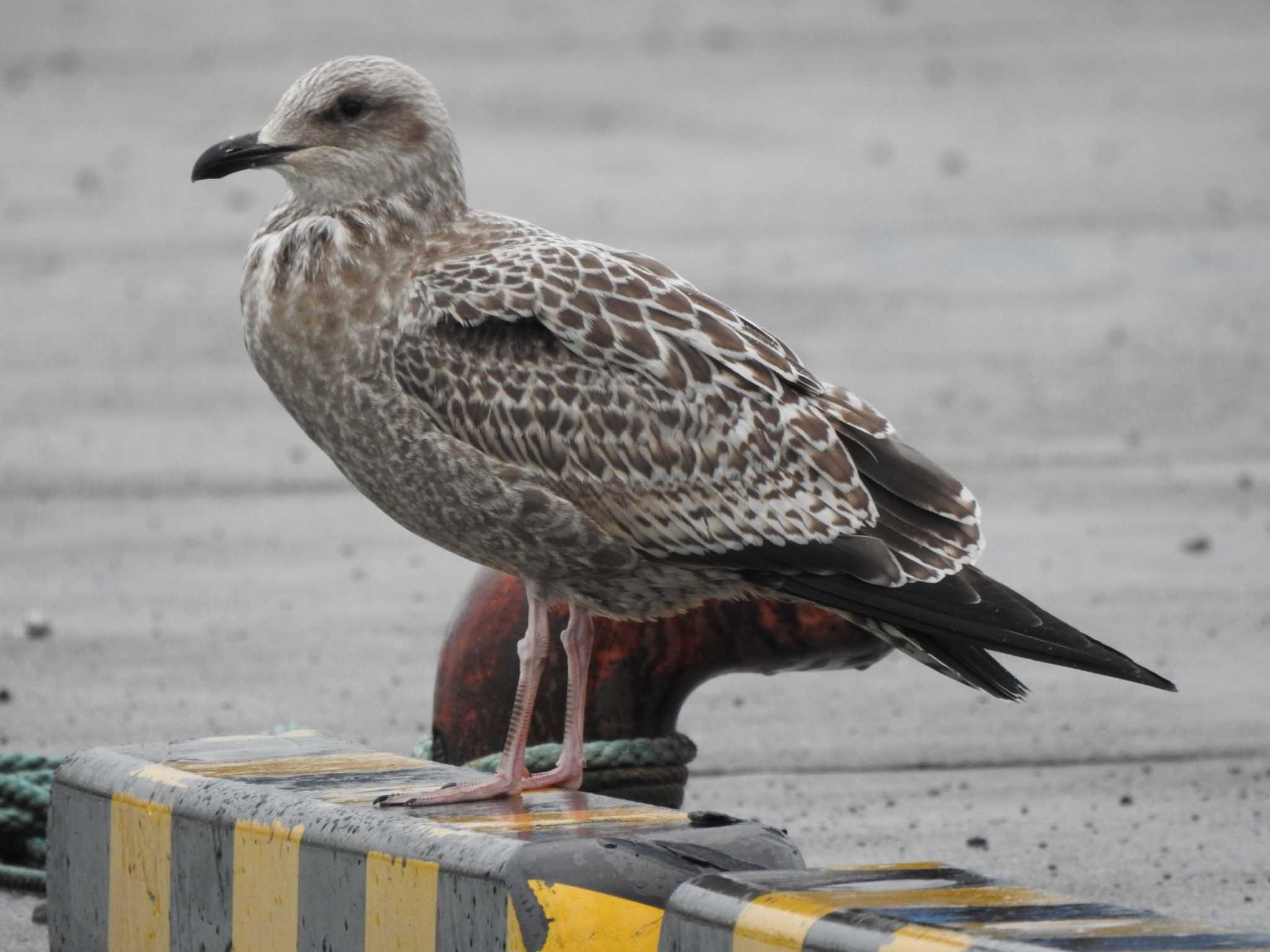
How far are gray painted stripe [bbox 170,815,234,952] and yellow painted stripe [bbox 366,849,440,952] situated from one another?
39cm

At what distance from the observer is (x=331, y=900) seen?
14.7ft

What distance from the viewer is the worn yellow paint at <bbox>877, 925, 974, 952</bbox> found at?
11.9 feet

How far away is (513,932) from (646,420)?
1318 mm

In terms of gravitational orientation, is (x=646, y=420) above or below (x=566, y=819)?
above

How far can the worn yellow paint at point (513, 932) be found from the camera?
4.07 meters

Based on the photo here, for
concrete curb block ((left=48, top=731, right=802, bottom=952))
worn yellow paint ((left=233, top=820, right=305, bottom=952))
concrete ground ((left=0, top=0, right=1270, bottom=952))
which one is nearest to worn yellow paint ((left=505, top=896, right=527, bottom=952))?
concrete curb block ((left=48, top=731, right=802, bottom=952))

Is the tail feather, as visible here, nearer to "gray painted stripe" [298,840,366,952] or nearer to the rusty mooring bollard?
the rusty mooring bollard

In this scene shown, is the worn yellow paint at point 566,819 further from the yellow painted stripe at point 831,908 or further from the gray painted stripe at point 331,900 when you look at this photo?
the yellow painted stripe at point 831,908

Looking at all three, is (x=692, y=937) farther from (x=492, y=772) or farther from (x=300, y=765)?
(x=492, y=772)

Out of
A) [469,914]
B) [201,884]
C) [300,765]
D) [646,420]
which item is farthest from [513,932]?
[646,420]

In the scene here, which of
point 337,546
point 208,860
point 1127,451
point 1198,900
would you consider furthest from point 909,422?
point 208,860

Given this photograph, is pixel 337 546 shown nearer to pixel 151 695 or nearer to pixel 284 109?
pixel 151 695

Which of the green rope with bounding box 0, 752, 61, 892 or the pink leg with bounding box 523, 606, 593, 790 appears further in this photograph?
the green rope with bounding box 0, 752, 61, 892

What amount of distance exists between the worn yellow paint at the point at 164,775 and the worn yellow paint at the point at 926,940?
1652 millimetres
